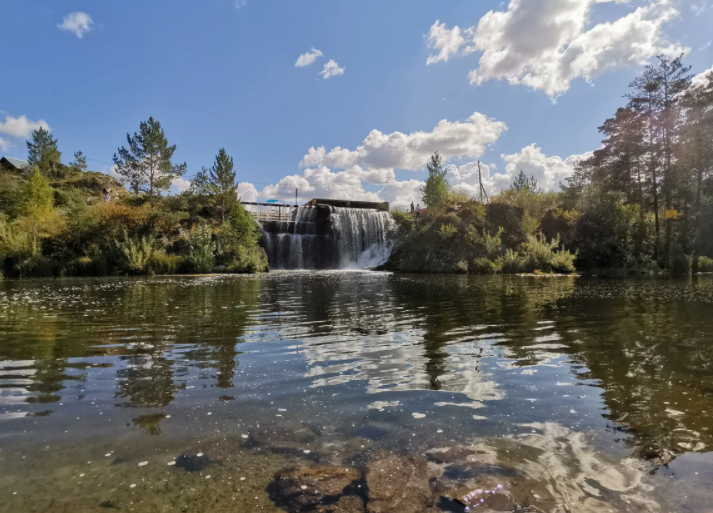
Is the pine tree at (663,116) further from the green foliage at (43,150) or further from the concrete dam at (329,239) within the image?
the green foliage at (43,150)

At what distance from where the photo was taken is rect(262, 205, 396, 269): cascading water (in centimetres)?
3719

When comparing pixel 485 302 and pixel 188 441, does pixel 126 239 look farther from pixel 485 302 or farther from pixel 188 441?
pixel 188 441

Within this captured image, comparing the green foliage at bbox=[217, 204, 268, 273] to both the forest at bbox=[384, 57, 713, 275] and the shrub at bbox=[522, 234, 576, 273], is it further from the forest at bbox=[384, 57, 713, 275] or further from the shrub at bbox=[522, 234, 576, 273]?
the shrub at bbox=[522, 234, 576, 273]

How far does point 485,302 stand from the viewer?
35.0ft

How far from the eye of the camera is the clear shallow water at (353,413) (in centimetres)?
221

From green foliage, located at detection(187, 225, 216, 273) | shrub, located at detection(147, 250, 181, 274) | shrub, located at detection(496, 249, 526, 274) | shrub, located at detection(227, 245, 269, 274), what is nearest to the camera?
shrub, located at detection(496, 249, 526, 274)

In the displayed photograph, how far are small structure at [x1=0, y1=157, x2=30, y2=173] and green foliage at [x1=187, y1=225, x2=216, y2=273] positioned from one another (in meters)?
36.8

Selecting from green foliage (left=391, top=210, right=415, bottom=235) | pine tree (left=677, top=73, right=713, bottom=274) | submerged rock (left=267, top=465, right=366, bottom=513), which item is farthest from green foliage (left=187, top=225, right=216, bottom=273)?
pine tree (left=677, top=73, right=713, bottom=274)

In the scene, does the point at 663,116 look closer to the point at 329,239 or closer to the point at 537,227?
the point at 537,227

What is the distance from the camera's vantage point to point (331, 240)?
38.7 metres

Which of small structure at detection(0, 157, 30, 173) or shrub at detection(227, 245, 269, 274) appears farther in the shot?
small structure at detection(0, 157, 30, 173)

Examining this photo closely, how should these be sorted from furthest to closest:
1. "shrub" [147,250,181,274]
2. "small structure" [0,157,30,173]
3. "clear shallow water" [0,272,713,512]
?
"small structure" [0,157,30,173] → "shrub" [147,250,181,274] → "clear shallow water" [0,272,713,512]

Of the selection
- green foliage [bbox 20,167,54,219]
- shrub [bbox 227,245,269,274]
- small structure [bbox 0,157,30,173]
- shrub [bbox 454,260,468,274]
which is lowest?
shrub [bbox 454,260,468,274]

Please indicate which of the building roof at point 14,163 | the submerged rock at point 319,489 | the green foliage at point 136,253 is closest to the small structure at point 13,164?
the building roof at point 14,163
